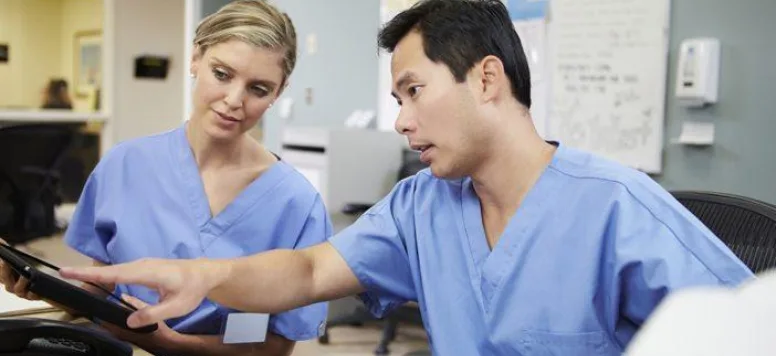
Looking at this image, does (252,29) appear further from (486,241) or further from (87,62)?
(87,62)

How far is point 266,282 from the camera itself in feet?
3.86

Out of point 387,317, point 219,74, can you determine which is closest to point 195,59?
point 219,74

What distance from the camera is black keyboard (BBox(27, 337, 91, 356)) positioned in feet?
3.19

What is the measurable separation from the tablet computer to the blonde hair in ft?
1.83

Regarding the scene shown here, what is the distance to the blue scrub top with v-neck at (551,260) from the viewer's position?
3.34ft

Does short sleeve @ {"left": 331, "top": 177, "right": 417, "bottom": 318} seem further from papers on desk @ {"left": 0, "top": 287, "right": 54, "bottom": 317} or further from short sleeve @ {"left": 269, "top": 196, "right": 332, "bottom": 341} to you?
papers on desk @ {"left": 0, "top": 287, "right": 54, "bottom": 317}

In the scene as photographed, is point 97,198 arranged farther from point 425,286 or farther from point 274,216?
point 425,286

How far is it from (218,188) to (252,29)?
0.99 ft

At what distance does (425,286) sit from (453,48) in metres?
0.35

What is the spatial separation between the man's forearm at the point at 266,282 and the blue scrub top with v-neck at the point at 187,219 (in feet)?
0.65

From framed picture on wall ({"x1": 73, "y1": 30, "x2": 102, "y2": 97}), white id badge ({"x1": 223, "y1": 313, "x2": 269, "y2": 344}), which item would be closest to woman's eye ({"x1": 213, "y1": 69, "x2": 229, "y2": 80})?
white id badge ({"x1": 223, "y1": 313, "x2": 269, "y2": 344})

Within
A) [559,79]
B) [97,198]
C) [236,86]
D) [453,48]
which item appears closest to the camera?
[453,48]

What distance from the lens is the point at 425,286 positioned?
4.01 ft

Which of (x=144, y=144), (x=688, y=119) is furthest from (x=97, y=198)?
(x=688, y=119)
